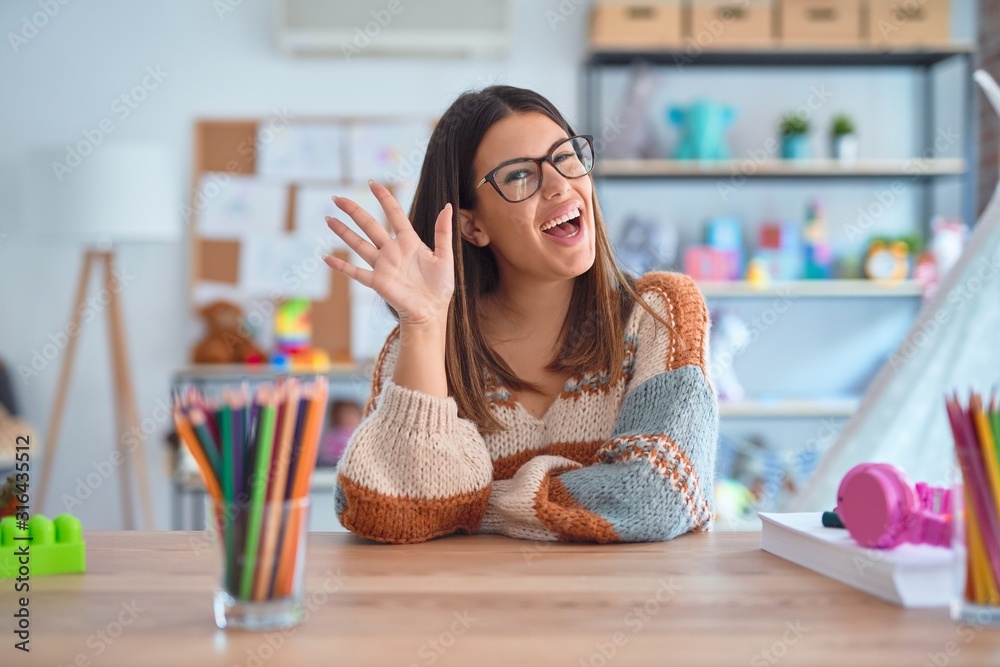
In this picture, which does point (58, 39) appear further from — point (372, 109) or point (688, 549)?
point (688, 549)

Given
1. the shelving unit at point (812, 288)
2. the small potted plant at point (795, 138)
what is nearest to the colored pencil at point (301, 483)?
the shelving unit at point (812, 288)

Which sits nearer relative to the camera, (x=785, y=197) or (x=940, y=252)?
(x=940, y=252)

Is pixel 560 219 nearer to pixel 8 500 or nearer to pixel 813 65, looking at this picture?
pixel 8 500

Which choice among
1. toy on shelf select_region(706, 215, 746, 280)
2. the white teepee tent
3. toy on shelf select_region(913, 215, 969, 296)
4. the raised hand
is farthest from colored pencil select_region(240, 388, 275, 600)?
toy on shelf select_region(913, 215, 969, 296)

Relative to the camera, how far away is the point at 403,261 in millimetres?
1189

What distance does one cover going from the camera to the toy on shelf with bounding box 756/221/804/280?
12.0 feet

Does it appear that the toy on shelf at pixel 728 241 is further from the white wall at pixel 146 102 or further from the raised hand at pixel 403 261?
the raised hand at pixel 403 261

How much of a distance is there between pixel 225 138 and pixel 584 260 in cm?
273

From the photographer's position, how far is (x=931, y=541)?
871 millimetres

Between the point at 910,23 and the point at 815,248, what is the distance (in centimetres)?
86

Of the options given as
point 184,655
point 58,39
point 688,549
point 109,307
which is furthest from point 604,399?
point 58,39

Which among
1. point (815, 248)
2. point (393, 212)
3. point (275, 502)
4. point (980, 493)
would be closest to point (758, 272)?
Answer: point (815, 248)

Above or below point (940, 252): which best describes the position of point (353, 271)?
below

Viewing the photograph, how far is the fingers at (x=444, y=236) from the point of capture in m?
1.20
